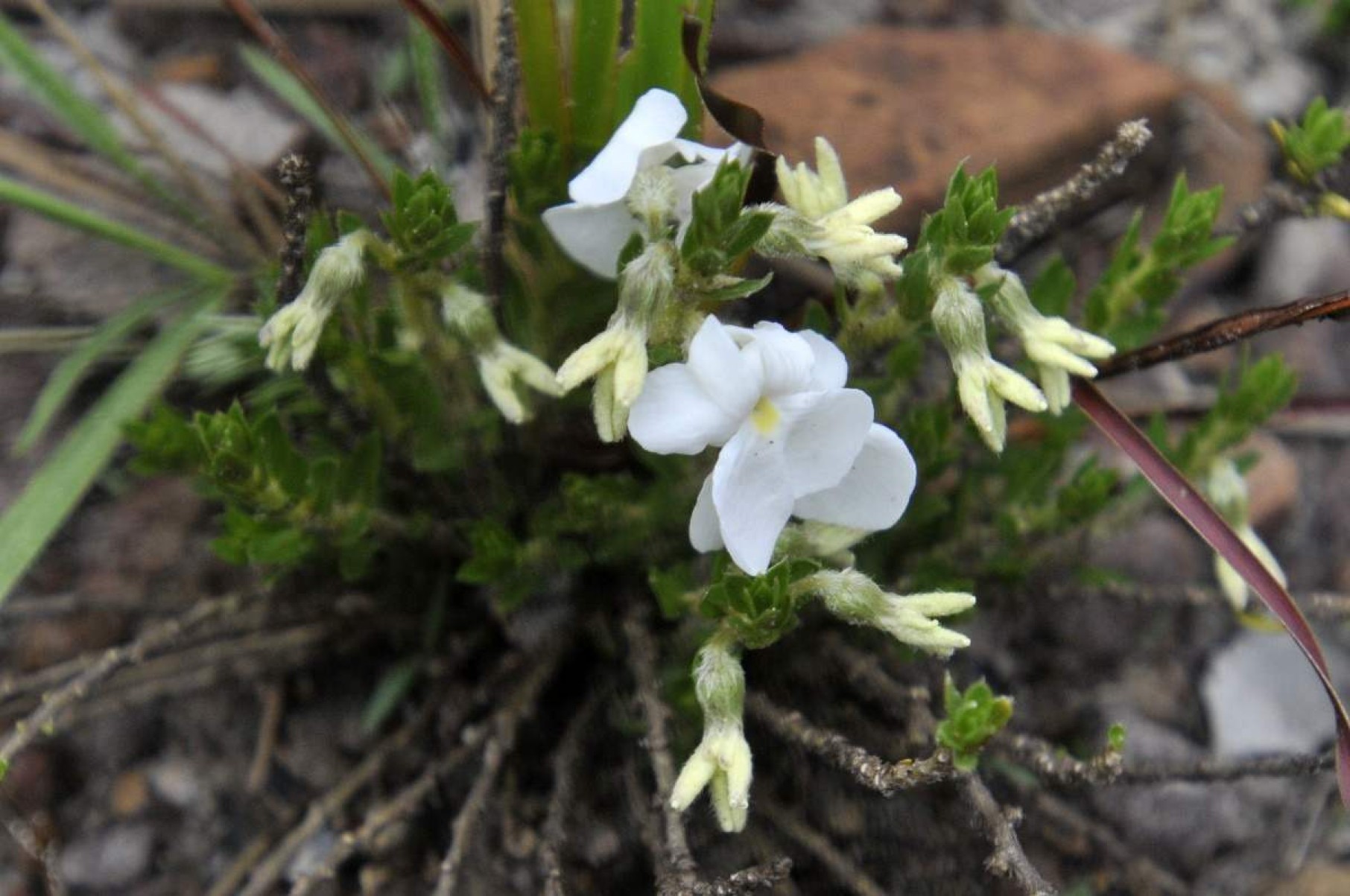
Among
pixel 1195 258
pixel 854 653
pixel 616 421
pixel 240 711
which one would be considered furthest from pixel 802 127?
pixel 240 711

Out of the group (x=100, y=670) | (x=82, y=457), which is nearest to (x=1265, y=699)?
(x=100, y=670)

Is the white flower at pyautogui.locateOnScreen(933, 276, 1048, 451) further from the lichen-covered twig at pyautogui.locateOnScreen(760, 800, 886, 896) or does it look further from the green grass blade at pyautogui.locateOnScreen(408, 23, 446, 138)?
the green grass blade at pyautogui.locateOnScreen(408, 23, 446, 138)

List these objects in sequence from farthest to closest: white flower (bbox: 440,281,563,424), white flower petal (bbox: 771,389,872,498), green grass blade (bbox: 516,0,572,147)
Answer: green grass blade (bbox: 516,0,572,147)
white flower (bbox: 440,281,563,424)
white flower petal (bbox: 771,389,872,498)

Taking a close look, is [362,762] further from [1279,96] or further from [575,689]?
[1279,96]

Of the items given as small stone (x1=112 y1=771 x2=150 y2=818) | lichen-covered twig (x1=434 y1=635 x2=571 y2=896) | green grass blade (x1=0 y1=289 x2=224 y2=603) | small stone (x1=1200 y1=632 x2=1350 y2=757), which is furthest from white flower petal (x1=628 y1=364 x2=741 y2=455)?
small stone (x1=1200 y1=632 x2=1350 y2=757)

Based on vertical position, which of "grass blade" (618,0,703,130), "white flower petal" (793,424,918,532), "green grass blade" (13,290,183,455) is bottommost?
"green grass blade" (13,290,183,455)

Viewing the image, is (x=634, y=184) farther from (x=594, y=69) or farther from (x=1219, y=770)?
(x=1219, y=770)
